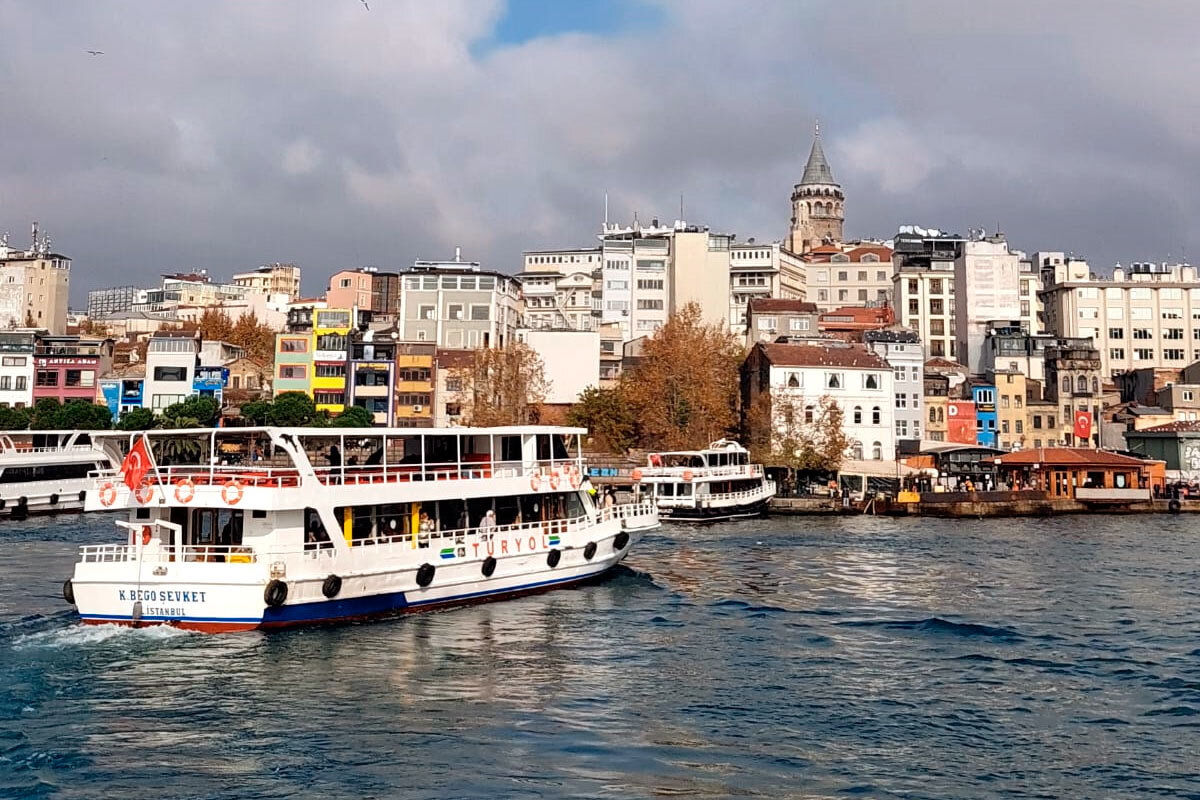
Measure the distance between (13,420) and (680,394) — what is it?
42.1 metres

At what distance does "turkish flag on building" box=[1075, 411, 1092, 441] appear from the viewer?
247 ft

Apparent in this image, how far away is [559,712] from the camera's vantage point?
16969 mm

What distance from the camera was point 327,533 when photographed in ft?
75.8

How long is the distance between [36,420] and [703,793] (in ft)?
215

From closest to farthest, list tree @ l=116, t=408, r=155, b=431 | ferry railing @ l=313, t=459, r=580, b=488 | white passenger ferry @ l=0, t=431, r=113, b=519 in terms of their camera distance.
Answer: ferry railing @ l=313, t=459, r=580, b=488
white passenger ferry @ l=0, t=431, r=113, b=519
tree @ l=116, t=408, r=155, b=431

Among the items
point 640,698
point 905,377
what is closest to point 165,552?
point 640,698

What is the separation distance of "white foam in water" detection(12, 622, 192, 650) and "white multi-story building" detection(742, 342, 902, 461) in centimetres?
4928

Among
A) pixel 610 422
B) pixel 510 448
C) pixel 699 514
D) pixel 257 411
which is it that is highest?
pixel 257 411

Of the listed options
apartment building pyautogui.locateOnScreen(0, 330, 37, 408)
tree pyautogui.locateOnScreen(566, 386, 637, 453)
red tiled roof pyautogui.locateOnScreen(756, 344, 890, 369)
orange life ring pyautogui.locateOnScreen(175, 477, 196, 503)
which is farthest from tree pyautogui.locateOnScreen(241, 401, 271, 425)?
orange life ring pyautogui.locateOnScreen(175, 477, 196, 503)

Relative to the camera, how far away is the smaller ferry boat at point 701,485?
52000 millimetres

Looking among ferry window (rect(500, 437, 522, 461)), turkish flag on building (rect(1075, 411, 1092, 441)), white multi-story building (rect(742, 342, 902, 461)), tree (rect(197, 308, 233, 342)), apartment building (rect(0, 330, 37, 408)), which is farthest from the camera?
tree (rect(197, 308, 233, 342))

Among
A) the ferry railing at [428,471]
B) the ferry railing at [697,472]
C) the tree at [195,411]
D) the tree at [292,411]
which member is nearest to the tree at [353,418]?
the tree at [292,411]

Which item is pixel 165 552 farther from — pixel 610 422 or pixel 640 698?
pixel 610 422

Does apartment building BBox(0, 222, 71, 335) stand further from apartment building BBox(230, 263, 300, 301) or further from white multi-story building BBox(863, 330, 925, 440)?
white multi-story building BBox(863, 330, 925, 440)
